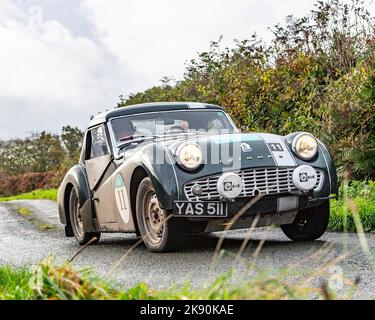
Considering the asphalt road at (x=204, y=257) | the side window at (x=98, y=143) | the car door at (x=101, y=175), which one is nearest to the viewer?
the asphalt road at (x=204, y=257)

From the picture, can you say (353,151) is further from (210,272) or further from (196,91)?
(196,91)

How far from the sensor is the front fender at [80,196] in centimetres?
815

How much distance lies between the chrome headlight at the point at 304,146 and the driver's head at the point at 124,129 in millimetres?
2097

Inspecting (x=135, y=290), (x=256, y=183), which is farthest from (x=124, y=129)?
(x=135, y=290)

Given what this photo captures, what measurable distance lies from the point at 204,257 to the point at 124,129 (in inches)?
90.4

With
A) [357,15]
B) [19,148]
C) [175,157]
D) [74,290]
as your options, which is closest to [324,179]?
[175,157]

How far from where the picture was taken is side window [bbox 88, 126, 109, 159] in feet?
26.5

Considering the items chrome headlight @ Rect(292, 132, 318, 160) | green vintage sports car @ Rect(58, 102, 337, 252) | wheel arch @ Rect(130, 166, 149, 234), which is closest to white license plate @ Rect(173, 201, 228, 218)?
green vintage sports car @ Rect(58, 102, 337, 252)

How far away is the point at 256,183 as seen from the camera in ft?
20.1

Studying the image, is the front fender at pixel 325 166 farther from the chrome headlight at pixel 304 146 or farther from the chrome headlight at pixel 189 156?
the chrome headlight at pixel 189 156

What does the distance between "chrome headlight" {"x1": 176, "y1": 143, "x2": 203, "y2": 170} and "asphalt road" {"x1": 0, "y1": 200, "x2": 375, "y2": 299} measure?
0.79m

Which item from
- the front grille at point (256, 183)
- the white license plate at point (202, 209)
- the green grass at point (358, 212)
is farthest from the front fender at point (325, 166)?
the white license plate at point (202, 209)
